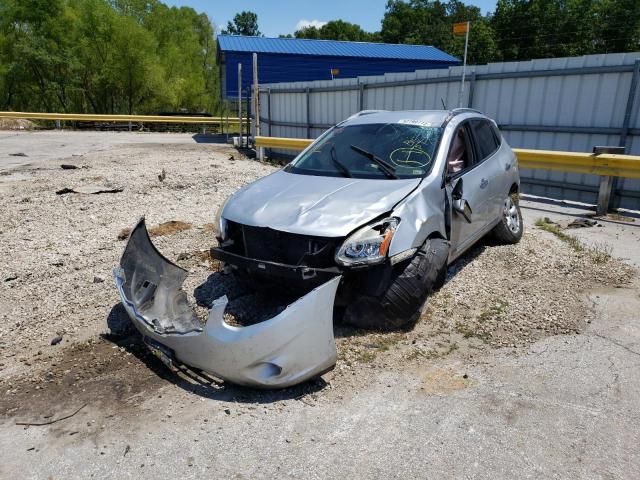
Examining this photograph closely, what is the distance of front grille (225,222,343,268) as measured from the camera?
3.60 m

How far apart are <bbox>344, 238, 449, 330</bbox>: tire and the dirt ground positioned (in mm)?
152

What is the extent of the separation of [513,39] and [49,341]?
64.3 metres

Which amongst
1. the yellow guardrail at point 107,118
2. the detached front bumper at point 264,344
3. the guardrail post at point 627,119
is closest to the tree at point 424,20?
the yellow guardrail at point 107,118

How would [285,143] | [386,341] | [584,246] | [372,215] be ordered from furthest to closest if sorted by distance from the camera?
[285,143], [584,246], [386,341], [372,215]

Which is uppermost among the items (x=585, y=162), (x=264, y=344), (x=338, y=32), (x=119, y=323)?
(x=338, y=32)

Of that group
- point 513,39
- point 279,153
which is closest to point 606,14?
point 513,39

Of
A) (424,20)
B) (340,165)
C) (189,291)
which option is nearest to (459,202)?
(340,165)

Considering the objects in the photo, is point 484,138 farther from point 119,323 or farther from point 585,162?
point 119,323

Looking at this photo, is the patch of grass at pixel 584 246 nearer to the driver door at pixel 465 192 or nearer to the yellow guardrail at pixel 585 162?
the yellow guardrail at pixel 585 162

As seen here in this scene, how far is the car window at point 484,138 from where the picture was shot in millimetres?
5488

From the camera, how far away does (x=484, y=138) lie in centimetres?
573

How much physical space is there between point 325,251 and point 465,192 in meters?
1.91

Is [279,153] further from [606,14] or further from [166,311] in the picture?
[606,14]

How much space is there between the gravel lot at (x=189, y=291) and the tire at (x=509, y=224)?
127 mm
